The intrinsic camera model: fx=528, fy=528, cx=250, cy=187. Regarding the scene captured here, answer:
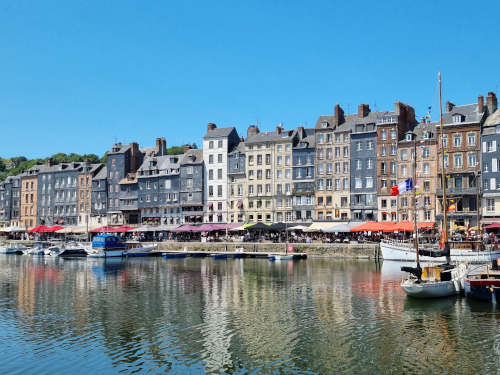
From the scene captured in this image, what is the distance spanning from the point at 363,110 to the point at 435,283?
56503 millimetres

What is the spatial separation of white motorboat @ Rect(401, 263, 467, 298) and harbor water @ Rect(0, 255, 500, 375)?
72 cm

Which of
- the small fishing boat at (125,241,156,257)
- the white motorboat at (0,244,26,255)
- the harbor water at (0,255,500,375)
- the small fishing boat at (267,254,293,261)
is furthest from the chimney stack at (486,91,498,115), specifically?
the white motorboat at (0,244,26,255)

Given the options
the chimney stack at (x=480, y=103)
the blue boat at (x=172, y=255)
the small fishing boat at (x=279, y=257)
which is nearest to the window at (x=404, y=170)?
the chimney stack at (x=480, y=103)

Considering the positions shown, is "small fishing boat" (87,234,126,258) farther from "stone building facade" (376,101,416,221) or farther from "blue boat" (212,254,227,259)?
"stone building facade" (376,101,416,221)

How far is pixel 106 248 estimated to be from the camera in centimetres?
8100

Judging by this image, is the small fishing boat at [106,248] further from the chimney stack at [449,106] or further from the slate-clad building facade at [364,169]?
the chimney stack at [449,106]

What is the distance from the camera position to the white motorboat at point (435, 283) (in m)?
35.2

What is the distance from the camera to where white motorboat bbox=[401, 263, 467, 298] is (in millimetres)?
35156

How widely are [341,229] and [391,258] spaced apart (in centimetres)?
1237

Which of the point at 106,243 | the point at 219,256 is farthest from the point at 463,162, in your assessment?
the point at 106,243

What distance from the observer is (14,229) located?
11725cm

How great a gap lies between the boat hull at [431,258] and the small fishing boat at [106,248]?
131 feet

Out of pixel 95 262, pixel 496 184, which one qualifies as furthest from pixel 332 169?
pixel 95 262

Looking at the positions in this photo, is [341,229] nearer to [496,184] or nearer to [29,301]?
[496,184]
